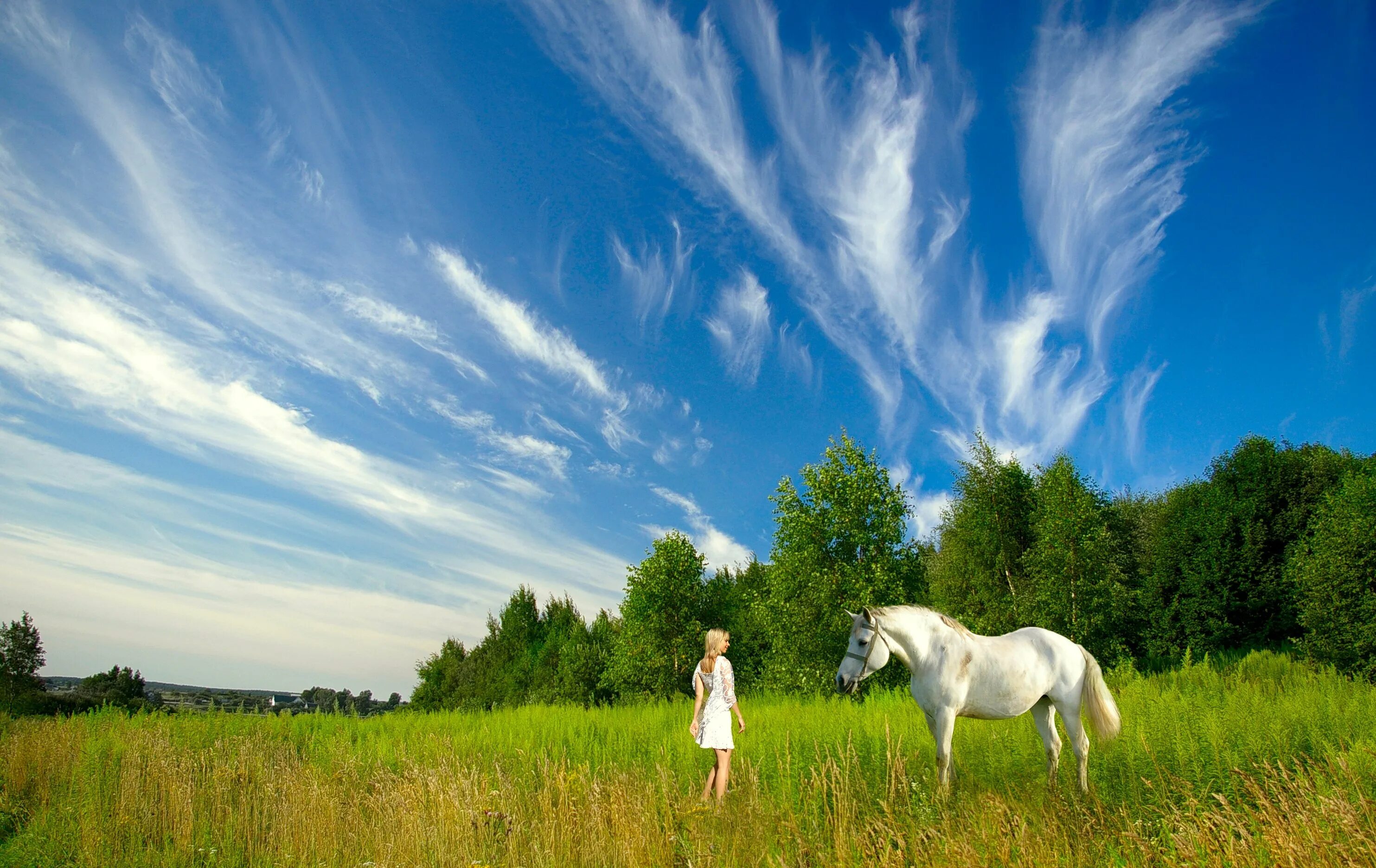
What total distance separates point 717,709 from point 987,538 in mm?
24088

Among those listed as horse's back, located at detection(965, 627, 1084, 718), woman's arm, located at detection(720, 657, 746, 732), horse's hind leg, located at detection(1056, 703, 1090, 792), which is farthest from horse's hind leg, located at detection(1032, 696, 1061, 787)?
woman's arm, located at detection(720, 657, 746, 732)

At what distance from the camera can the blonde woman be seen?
8.27 m

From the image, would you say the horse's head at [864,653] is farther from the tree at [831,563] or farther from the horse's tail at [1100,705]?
the tree at [831,563]

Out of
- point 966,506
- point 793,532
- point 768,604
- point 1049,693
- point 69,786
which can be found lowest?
point 69,786

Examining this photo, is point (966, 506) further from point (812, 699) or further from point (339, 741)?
point (339, 741)

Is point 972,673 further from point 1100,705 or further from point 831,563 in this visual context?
point 831,563

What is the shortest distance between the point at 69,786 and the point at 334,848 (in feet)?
24.9

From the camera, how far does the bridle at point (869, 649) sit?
25.9ft

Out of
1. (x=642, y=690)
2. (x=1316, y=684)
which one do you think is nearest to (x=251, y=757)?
(x=642, y=690)

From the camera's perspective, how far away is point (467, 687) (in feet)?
159

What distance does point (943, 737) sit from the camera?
7641 mm

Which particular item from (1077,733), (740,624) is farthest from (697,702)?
(740,624)

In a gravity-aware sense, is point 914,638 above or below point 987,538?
below

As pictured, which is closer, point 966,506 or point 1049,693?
point 1049,693
